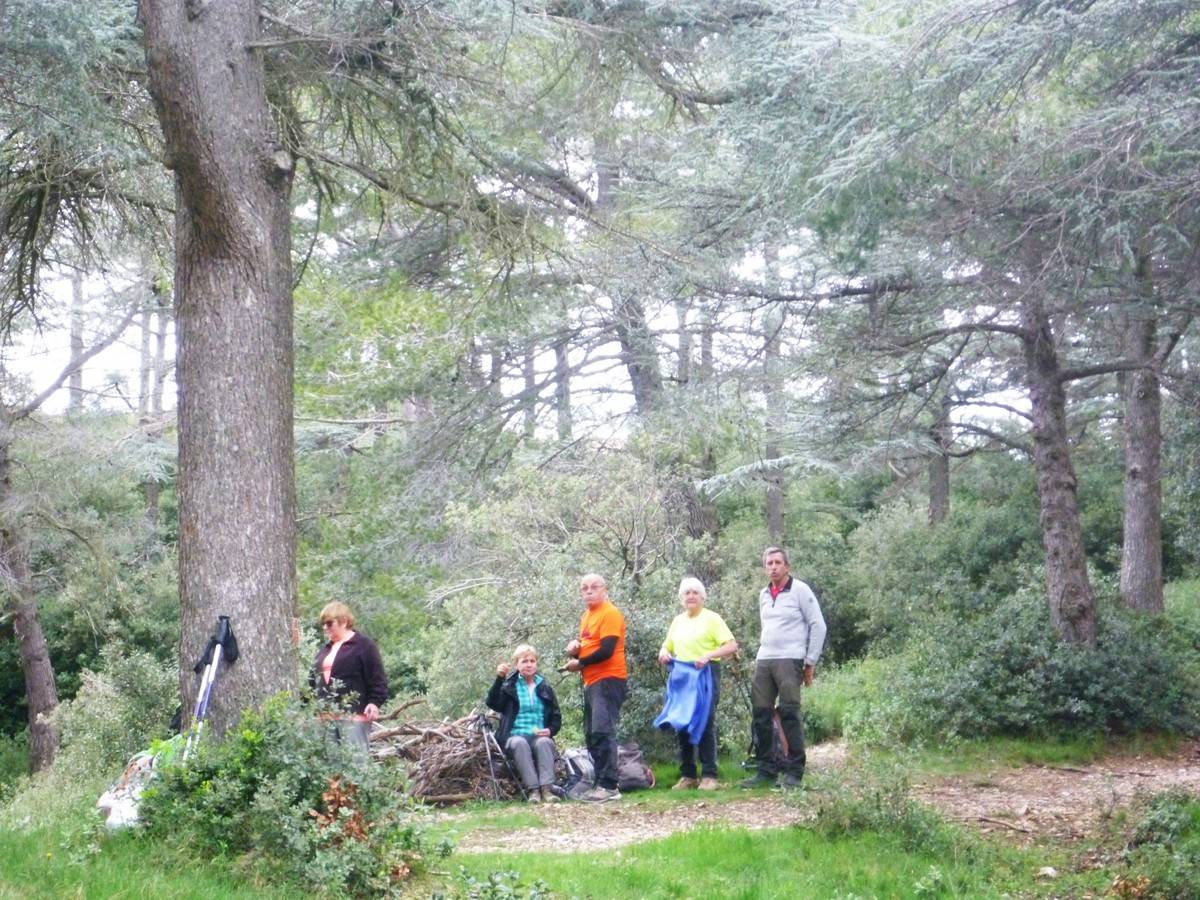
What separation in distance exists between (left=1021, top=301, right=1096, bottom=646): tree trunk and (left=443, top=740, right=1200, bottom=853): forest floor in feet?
5.48

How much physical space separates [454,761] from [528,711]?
2.58ft

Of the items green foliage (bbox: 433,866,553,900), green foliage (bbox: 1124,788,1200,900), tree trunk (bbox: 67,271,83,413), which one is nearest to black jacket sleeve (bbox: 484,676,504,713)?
green foliage (bbox: 433,866,553,900)

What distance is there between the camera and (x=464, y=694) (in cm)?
1351

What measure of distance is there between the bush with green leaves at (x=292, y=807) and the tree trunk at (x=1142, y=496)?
11.5 meters

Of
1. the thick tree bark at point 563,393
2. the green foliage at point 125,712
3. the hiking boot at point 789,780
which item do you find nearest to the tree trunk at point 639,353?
the thick tree bark at point 563,393

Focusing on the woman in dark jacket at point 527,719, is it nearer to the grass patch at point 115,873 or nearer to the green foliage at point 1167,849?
the grass patch at point 115,873

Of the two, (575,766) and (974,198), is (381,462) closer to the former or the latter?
(575,766)

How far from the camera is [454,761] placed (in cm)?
1007

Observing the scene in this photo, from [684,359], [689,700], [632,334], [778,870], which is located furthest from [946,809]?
[684,359]

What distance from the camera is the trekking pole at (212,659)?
653 cm

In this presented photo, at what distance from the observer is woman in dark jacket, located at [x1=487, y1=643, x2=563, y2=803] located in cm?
973

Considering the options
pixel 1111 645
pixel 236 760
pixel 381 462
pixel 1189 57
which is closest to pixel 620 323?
pixel 381 462

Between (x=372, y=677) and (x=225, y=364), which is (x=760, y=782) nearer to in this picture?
(x=372, y=677)

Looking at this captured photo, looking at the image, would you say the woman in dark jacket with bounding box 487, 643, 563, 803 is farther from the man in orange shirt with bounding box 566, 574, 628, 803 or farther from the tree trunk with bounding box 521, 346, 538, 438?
the tree trunk with bounding box 521, 346, 538, 438
